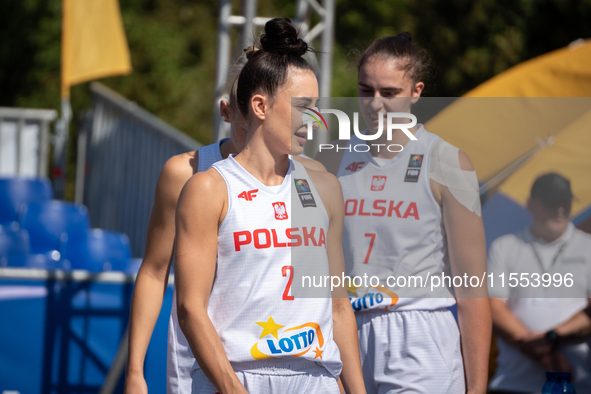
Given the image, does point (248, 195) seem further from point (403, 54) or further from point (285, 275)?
point (403, 54)

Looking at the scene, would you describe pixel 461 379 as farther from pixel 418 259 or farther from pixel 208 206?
pixel 208 206

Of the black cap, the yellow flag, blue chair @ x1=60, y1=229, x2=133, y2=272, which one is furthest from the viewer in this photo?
the yellow flag

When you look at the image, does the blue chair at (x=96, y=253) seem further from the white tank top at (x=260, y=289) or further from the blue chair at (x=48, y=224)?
the white tank top at (x=260, y=289)

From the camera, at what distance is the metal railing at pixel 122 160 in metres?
6.74

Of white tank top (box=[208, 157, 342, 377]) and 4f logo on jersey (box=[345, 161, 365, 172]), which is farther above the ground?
4f logo on jersey (box=[345, 161, 365, 172])

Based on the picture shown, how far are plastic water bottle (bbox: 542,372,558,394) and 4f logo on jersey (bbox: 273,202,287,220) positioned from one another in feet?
4.01

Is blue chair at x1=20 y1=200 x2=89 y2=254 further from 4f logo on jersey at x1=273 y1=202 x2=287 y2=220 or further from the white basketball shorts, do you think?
4f logo on jersey at x1=273 y1=202 x2=287 y2=220

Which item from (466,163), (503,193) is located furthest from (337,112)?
(503,193)

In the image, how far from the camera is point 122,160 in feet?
25.0

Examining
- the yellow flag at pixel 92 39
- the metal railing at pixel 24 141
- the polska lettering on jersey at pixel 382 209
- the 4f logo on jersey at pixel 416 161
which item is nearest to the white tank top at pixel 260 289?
the polska lettering on jersey at pixel 382 209

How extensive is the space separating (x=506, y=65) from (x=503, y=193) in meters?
13.7

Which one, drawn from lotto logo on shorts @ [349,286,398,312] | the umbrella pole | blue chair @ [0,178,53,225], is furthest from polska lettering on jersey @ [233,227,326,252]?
blue chair @ [0,178,53,225]

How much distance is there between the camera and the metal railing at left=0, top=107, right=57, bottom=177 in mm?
8539

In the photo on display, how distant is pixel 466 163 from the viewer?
1906 millimetres
